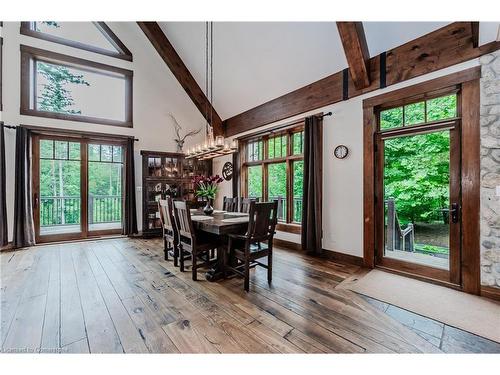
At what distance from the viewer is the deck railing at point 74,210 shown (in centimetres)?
489

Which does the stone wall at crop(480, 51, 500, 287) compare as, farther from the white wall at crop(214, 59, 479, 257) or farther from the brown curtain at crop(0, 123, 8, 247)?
the brown curtain at crop(0, 123, 8, 247)

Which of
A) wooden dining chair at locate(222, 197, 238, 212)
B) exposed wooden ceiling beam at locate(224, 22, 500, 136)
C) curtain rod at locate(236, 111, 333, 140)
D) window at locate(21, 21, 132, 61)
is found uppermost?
window at locate(21, 21, 132, 61)

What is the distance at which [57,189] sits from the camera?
498 centimetres

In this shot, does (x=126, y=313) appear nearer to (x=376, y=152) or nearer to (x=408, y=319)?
(x=408, y=319)

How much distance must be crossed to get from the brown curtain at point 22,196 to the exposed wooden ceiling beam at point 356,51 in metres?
5.78

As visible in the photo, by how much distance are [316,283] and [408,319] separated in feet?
3.27

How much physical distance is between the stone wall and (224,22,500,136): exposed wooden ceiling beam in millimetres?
289

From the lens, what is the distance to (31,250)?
432 centimetres

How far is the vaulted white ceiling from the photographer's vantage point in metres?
3.23

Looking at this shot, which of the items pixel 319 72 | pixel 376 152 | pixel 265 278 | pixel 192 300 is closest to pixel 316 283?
pixel 265 278

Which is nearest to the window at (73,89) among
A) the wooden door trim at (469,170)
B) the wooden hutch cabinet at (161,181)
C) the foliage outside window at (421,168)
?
the wooden hutch cabinet at (161,181)

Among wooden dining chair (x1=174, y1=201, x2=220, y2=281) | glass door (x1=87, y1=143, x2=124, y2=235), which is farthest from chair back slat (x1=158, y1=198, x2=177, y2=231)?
glass door (x1=87, y1=143, x2=124, y2=235)

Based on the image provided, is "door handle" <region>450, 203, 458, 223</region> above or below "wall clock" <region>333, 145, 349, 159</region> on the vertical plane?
below

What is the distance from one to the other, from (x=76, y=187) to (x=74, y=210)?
504mm
